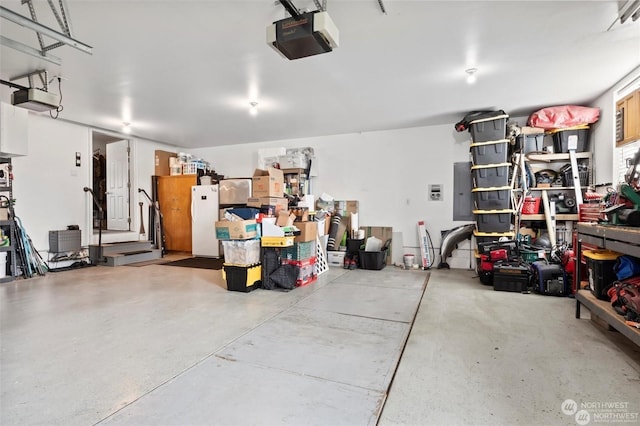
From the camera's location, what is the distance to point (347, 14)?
2436 mm

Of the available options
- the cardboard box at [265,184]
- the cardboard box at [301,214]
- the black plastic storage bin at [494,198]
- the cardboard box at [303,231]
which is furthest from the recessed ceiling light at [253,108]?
the black plastic storage bin at [494,198]

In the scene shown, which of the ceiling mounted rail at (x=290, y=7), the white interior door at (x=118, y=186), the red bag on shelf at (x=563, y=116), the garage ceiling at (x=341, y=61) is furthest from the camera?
the white interior door at (x=118, y=186)

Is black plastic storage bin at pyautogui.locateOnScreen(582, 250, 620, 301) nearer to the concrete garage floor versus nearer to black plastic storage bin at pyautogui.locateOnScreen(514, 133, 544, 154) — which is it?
the concrete garage floor

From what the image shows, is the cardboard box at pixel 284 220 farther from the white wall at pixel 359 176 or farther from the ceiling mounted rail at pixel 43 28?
the ceiling mounted rail at pixel 43 28

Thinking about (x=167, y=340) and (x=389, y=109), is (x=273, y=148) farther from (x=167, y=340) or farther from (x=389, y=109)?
(x=167, y=340)

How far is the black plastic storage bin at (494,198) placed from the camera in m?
4.56

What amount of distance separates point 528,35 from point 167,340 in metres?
4.10

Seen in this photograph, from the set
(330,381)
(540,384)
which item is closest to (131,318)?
(330,381)

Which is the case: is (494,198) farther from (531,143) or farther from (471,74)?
(471,74)

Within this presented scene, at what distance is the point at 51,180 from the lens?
17.9 feet

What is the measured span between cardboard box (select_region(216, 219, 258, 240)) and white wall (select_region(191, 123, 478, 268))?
2785 millimetres

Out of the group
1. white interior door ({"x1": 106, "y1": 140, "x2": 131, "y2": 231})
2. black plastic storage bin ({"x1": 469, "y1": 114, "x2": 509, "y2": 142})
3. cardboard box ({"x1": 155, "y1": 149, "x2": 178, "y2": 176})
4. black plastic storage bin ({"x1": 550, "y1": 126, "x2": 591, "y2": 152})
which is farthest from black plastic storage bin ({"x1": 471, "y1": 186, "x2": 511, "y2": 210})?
white interior door ({"x1": 106, "y1": 140, "x2": 131, "y2": 231})

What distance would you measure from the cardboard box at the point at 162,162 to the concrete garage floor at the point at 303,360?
4235mm

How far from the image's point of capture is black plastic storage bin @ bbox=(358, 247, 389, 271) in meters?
5.40
